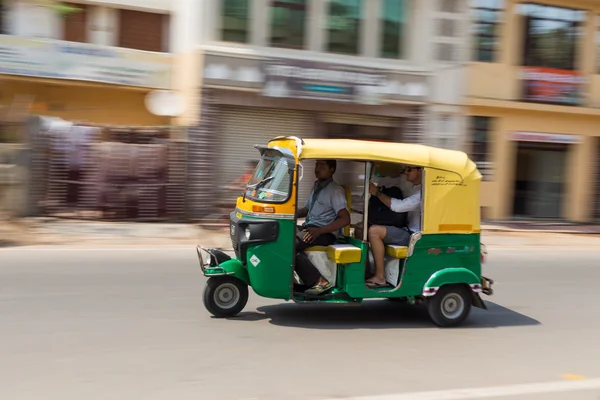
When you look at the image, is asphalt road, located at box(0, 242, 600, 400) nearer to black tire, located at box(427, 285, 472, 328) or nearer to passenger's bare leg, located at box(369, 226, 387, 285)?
black tire, located at box(427, 285, 472, 328)

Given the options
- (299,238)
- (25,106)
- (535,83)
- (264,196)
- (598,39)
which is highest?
(598,39)

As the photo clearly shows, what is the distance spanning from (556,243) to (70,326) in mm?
11897

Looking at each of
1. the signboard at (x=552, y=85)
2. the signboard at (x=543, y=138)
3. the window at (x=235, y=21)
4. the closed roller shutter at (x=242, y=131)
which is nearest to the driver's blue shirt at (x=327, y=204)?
the closed roller shutter at (x=242, y=131)

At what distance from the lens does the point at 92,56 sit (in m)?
17.4

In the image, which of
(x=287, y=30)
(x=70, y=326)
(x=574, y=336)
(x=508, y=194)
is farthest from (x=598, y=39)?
(x=70, y=326)

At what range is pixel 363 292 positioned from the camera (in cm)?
644

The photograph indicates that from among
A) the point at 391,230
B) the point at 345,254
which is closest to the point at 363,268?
the point at 345,254

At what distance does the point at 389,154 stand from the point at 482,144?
12.8m

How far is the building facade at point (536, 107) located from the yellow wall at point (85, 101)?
29.2 ft

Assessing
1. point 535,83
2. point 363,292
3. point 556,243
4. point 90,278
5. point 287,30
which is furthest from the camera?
point 535,83

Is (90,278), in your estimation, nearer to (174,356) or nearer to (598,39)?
(174,356)

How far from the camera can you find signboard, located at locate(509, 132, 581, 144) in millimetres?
18672

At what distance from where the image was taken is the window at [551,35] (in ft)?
61.9

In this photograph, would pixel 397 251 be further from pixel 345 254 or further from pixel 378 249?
pixel 345 254
